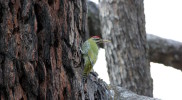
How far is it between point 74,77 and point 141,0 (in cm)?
250

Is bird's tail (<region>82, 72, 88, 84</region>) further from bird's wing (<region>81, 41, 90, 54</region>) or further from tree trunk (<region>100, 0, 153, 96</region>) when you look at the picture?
tree trunk (<region>100, 0, 153, 96</region>)

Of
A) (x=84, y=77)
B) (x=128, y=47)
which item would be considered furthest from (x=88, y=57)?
(x=128, y=47)

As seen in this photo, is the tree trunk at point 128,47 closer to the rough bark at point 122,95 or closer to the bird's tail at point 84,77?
the rough bark at point 122,95

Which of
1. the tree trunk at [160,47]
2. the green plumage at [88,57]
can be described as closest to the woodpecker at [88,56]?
the green plumage at [88,57]

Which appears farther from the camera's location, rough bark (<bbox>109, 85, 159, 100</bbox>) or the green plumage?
rough bark (<bbox>109, 85, 159, 100</bbox>)

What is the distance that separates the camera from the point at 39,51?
5.00ft

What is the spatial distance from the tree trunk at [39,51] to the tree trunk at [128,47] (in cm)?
219

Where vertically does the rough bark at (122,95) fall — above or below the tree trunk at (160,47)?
below

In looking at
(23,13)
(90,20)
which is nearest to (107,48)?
(90,20)

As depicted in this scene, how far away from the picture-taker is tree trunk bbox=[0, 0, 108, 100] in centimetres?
141

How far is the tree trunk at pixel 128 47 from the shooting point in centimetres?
390

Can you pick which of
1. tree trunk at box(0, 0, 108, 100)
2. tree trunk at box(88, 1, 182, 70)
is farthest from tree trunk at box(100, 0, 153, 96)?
tree trunk at box(0, 0, 108, 100)

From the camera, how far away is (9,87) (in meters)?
1.41

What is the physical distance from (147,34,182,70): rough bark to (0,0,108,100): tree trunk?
131 inches
